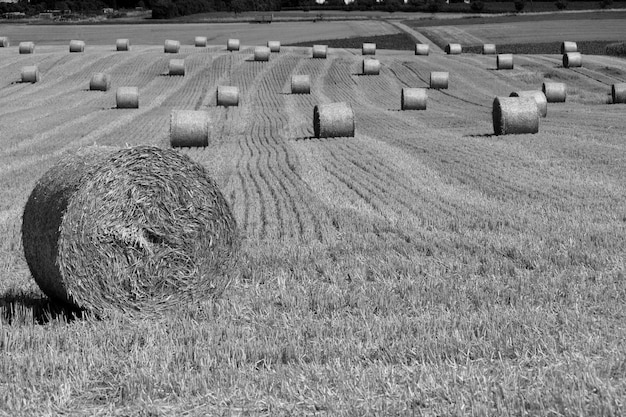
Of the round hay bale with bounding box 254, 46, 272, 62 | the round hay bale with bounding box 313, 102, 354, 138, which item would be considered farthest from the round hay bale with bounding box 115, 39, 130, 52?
the round hay bale with bounding box 313, 102, 354, 138

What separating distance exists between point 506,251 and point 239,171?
9.12 metres

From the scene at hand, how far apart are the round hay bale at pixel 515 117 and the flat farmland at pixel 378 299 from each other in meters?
0.57

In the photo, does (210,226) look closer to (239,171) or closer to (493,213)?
(493,213)

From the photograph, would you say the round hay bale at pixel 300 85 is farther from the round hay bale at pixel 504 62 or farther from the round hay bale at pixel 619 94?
the round hay bale at pixel 619 94

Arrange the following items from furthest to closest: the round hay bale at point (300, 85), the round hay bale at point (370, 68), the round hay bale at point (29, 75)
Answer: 1. the round hay bale at point (370, 68)
2. the round hay bale at point (29, 75)
3. the round hay bale at point (300, 85)

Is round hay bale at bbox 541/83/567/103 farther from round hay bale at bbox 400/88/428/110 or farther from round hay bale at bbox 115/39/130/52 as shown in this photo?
round hay bale at bbox 115/39/130/52

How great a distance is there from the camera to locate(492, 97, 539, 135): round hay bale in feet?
77.6

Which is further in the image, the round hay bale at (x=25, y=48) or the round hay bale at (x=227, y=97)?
the round hay bale at (x=25, y=48)

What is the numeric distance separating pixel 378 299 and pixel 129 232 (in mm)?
2237

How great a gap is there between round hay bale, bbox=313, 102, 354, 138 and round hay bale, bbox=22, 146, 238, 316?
16.3 metres

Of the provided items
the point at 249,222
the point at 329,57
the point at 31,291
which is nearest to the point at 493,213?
the point at 249,222

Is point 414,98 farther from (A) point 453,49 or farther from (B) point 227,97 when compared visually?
(A) point 453,49

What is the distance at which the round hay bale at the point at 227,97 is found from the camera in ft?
120

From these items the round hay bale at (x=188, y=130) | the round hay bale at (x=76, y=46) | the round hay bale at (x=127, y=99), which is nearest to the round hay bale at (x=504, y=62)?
the round hay bale at (x=127, y=99)
